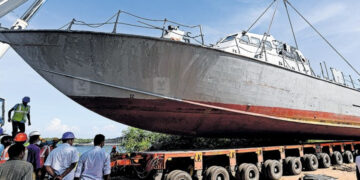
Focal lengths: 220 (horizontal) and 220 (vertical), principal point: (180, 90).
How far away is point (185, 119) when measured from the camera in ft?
21.6

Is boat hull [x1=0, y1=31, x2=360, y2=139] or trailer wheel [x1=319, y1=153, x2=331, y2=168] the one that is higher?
boat hull [x1=0, y1=31, x2=360, y2=139]

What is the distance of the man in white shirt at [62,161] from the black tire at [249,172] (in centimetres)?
453

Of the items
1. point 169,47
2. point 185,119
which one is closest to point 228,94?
point 185,119

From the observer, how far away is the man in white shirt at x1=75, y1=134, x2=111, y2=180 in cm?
331

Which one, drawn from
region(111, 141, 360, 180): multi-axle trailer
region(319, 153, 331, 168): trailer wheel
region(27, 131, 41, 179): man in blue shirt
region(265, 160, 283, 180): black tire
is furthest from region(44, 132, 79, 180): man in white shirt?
region(319, 153, 331, 168): trailer wheel

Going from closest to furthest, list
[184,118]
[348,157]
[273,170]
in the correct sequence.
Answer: [184,118], [273,170], [348,157]

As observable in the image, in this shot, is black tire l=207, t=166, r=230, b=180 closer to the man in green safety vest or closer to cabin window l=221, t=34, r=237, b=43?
cabin window l=221, t=34, r=237, b=43

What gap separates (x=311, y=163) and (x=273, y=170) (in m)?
2.42

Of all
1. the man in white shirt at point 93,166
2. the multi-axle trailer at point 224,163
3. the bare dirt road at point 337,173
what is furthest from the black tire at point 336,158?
the man in white shirt at point 93,166

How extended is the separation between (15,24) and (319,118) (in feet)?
47.5

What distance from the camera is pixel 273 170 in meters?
6.88

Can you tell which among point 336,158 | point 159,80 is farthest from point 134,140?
point 336,158

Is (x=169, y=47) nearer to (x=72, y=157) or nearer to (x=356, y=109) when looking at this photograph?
(x=72, y=157)

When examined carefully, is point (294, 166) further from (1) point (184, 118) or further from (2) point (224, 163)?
(1) point (184, 118)
